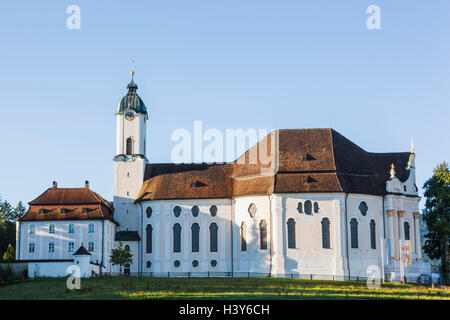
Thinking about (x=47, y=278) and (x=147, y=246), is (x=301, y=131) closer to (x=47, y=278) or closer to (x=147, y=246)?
(x=147, y=246)

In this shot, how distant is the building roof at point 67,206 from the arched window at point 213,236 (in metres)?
11.1

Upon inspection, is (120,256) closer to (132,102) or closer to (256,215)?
(256,215)

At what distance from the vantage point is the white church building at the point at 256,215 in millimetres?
72312

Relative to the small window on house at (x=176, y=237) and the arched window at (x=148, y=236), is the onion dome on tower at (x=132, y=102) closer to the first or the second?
the arched window at (x=148, y=236)

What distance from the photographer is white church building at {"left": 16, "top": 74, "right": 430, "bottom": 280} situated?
72.3 meters

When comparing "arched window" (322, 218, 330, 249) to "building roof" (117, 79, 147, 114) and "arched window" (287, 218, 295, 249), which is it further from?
"building roof" (117, 79, 147, 114)

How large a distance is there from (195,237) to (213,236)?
1929mm

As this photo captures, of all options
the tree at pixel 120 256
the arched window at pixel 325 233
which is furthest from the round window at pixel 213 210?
the arched window at pixel 325 233

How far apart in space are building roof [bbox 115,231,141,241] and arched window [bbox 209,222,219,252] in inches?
310

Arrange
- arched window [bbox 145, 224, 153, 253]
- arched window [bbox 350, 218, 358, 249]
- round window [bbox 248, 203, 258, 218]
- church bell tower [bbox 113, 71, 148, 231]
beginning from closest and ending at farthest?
arched window [bbox 350, 218, 358, 249], round window [bbox 248, 203, 258, 218], arched window [bbox 145, 224, 153, 253], church bell tower [bbox 113, 71, 148, 231]

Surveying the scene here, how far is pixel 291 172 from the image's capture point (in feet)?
245

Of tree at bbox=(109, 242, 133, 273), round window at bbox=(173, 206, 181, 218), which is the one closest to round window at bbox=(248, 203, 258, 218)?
round window at bbox=(173, 206, 181, 218)

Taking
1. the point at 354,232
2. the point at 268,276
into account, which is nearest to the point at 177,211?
the point at 268,276
